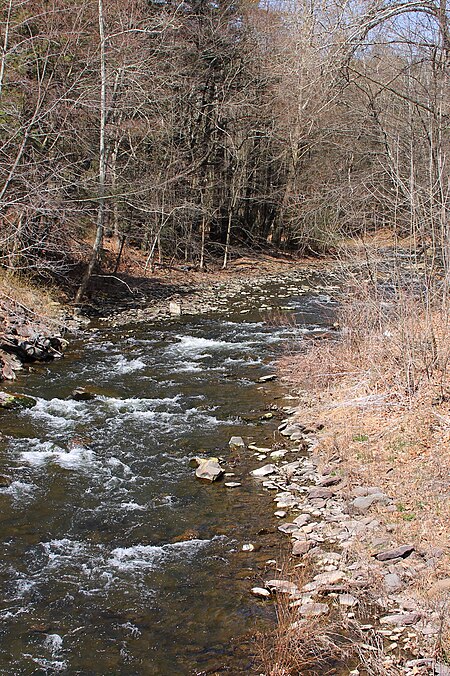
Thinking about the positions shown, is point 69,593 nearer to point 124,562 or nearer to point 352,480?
point 124,562

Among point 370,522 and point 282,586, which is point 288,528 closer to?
point 370,522

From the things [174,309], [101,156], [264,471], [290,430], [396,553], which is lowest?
[264,471]

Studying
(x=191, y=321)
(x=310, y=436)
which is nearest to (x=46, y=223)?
(x=191, y=321)

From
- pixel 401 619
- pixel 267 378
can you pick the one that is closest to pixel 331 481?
pixel 401 619

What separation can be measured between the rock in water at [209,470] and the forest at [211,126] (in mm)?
3523

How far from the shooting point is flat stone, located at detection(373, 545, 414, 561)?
489cm

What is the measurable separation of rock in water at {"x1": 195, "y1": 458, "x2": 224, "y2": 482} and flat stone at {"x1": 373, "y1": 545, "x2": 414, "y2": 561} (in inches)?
90.0

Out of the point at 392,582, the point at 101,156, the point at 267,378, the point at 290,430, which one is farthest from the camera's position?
the point at 101,156

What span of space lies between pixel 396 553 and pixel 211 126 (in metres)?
20.4

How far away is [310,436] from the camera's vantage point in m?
7.85

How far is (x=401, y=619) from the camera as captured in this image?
4227 millimetres

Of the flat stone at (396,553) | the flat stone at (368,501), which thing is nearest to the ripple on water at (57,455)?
the flat stone at (368,501)

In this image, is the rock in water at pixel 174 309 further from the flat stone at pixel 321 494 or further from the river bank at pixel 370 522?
the flat stone at pixel 321 494

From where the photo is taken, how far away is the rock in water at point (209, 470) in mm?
6840
